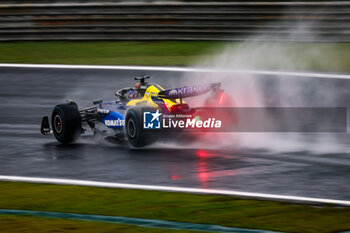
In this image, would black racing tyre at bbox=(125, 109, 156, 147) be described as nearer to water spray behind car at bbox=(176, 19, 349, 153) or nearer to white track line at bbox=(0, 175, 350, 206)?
water spray behind car at bbox=(176, 19, 349, 153)

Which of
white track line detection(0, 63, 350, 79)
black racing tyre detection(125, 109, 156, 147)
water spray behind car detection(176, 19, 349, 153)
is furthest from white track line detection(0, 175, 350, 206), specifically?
white track line detection(0, 63, 350, 79)

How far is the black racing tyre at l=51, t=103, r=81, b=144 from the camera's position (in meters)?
11.1

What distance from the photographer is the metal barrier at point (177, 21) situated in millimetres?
18344

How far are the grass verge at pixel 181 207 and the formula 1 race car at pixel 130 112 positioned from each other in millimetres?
2066

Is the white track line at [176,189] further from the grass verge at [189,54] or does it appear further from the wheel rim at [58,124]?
the grass verge at [189,54]

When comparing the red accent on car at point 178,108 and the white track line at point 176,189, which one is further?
the red accent on car at point 178,108

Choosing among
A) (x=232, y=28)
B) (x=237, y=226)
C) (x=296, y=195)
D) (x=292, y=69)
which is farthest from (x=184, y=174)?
(x=232, y=28)

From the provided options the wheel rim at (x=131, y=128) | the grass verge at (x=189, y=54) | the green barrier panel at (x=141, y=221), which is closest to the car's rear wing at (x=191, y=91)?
the wheel rim at (x=131, y=128)

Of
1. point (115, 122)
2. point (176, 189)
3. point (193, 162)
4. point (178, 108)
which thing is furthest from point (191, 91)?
point (176, 189)

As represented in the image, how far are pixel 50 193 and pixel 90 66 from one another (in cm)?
985

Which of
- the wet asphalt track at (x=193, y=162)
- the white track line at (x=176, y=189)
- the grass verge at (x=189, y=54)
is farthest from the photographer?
the grass verge at (x=189, y=54)

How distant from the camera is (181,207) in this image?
7.52m

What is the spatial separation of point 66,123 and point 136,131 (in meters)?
1.51

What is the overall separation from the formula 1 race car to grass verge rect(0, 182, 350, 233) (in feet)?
6.78
